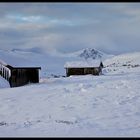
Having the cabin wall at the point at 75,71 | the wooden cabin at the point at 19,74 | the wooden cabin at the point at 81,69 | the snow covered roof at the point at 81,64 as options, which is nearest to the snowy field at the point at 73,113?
the wooden cabin at the point at 19,74

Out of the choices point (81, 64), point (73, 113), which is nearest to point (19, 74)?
point (73, 113)

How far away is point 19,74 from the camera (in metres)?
37.9

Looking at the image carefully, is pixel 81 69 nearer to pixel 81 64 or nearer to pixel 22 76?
pixel 81 64

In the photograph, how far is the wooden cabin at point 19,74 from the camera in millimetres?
37094

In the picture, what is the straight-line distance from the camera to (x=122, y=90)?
970 inches

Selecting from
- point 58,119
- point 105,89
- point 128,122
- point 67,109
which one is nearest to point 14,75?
point 105,89

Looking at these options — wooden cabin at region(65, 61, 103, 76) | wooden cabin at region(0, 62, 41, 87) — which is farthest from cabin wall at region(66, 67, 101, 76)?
wooden cabin at region(0, 62, 41, 87)

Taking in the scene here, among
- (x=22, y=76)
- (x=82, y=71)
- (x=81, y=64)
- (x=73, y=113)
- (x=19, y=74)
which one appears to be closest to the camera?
(x=73, y=113)

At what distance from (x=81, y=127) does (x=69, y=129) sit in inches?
26.0

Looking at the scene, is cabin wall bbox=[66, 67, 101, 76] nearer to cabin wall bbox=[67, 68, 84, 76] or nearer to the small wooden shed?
cabin wall bbox=[67, 68, 84, 76]

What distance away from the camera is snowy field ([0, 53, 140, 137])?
41.4ft

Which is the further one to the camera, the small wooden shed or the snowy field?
the small wooden shed

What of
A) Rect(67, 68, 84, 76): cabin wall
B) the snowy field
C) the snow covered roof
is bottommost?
the snowy field

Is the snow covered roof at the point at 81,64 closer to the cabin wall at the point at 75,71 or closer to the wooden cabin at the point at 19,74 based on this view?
the cabin wall at the point at 75,71
